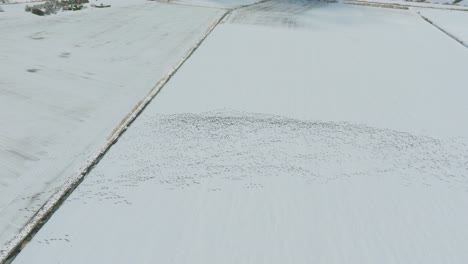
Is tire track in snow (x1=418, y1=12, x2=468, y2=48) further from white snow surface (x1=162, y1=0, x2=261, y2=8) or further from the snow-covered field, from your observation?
white snow surface (x1=162, y1=0, x2=261, y2=8)

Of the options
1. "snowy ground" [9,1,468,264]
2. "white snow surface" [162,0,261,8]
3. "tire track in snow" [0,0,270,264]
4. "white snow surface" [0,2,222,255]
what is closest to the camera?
"tire track in snow" [0,0,270,264]

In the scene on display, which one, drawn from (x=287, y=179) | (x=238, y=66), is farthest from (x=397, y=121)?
(x=238, y=66)

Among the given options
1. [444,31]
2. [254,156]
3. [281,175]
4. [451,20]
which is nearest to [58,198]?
[254,156]

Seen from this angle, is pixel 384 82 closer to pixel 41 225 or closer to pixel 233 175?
pixel 233 175

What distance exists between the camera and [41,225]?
15.3 feet

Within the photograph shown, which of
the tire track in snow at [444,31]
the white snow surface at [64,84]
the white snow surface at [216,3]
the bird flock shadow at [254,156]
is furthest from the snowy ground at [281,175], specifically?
the white snow surface at [216,3]

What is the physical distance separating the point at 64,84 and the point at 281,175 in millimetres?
5754

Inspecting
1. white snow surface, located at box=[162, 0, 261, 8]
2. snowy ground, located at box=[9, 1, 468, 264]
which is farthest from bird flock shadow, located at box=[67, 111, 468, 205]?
white snow surface, located at box=[162, 0, 261, 8]

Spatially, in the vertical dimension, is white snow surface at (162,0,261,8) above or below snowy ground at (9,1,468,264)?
above

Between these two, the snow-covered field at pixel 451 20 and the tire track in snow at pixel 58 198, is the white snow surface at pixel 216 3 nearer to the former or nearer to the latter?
the snow-covered field at pixel 451 20

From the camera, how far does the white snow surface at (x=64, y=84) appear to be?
561cm

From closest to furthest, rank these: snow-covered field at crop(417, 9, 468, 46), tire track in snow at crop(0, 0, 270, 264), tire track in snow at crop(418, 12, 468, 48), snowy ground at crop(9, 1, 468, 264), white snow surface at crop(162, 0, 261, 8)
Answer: tire track in snow at crop(0, 0, 270, 264) < snowy ground at crop(9, 1, 468, 264) < tire track in snow at crop(418, 12, 468, 48) < snow-covered field at crop(417, 9, 468, 46) < white snow surface at crop(162, 0, 261, 8)

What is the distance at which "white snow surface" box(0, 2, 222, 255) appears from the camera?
561cm

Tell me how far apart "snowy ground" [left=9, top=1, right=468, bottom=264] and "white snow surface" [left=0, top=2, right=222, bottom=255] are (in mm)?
533
